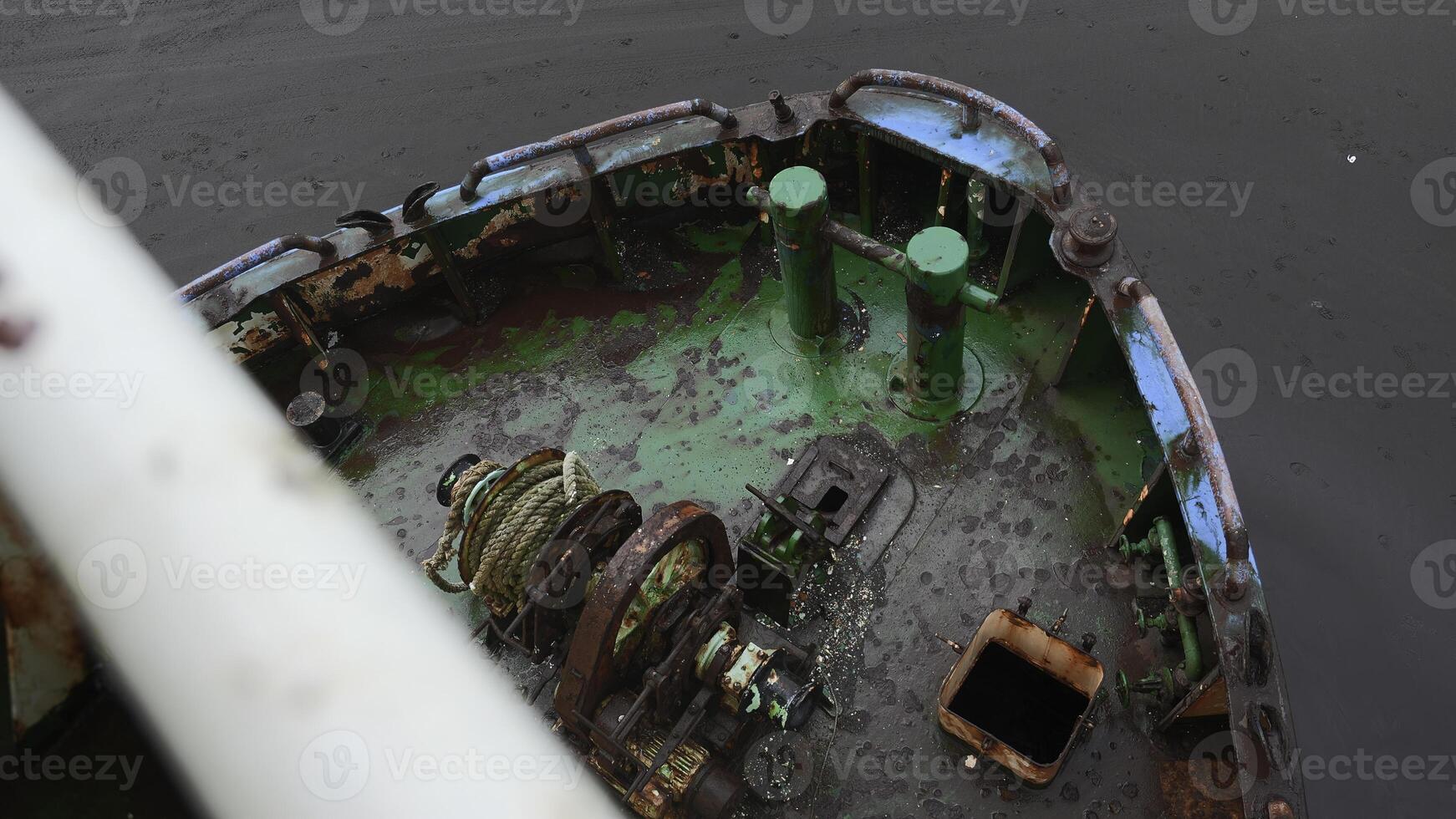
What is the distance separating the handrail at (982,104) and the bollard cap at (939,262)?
1.40ft

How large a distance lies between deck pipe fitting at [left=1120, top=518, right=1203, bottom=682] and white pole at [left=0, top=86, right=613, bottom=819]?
172 centimetres


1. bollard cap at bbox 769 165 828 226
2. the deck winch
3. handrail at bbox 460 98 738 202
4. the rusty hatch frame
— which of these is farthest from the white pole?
bollard cap at bbox 769 165 828 226

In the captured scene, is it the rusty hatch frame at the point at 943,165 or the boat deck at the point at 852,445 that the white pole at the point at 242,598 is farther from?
the rusty hatch frame at the point at 943,165

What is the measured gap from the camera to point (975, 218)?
145 inches

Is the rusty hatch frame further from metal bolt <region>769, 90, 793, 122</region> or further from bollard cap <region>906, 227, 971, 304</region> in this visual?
bollard cap <region>906, 227, 971, 304</region>

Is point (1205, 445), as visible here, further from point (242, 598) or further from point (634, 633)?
point (242, 598)

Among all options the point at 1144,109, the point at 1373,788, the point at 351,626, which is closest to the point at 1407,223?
the point at 1144,109

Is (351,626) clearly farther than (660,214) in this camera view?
No

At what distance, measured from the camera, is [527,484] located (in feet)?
9.23

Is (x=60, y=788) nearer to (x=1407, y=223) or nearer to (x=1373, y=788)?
(x=1373, y=788)

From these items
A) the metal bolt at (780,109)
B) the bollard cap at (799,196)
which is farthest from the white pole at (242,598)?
the metal bolt at (780,109)

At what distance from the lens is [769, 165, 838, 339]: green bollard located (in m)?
3.18

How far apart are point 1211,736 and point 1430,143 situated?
4306mm

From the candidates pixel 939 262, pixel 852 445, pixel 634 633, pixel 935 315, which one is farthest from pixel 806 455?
pixel 634 633
